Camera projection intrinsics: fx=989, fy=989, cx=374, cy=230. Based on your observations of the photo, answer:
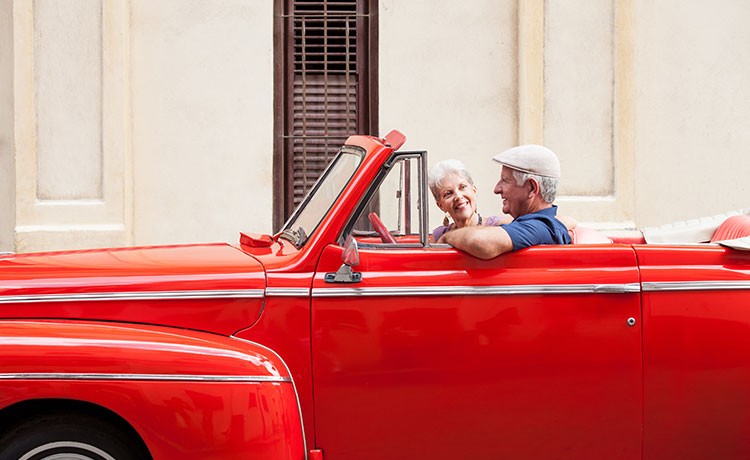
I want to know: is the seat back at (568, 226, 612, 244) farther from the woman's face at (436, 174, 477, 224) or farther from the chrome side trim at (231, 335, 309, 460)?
the chrome side trim at (231, 335, 309, 460)

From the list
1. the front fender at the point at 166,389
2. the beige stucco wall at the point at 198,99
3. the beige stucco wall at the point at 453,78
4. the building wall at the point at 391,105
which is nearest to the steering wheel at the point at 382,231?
the front fender at the point at 166,389

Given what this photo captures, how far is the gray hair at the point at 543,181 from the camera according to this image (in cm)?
377

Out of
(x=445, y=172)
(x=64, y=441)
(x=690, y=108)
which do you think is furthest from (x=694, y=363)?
(x=690, y=108)

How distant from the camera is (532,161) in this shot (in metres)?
3.76

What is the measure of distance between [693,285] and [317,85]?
5518 mm

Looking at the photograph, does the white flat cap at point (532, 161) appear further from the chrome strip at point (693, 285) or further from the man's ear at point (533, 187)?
the chrome strip at point (693, 285)

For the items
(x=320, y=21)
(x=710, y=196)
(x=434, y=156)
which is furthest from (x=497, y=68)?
(x=710, y=196)

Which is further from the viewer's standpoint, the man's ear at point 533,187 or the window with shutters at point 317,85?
the window with shutters at point 317,85

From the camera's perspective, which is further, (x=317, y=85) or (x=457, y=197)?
(x=317, y=85)

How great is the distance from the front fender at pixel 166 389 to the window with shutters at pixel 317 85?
536cm

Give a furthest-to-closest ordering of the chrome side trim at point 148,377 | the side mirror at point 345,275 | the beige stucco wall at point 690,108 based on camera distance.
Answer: the beige stucco wall at point 690,108, the side mirror at point 345,275, the chrome side trim at point 148,377

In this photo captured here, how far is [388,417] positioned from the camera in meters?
3.36

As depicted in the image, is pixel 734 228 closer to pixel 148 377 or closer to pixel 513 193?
pixel 513 193

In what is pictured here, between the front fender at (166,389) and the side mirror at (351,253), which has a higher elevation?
the side mirror at (351,253)
